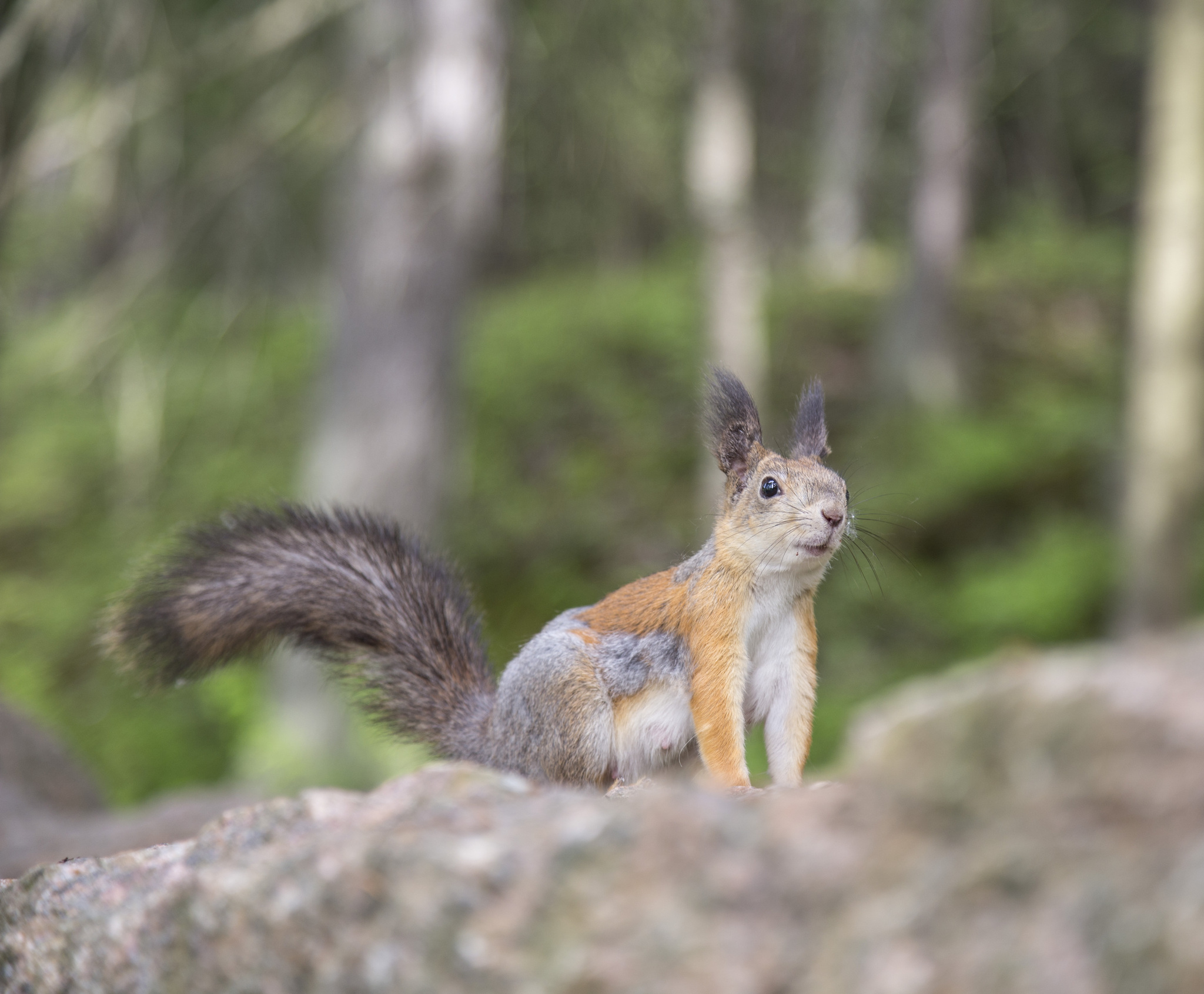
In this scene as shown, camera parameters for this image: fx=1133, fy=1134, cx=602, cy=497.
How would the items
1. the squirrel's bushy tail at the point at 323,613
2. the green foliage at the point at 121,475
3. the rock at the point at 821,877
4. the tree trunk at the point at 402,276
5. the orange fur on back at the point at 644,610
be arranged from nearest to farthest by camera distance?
1. the rock at the point at 821,877
2. the orange fur on back at the point at 644,610
3. the squirrel's bushy tail at the point at 323,613
4. the tree trunk at the point at 402,276
5. the green foliage at the point at 121,475

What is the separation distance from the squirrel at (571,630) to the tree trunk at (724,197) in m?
6.36

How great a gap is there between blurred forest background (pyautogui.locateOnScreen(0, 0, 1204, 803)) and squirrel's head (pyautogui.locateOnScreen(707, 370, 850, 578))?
1.40 meters

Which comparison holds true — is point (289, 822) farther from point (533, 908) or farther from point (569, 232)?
point (569, 232)

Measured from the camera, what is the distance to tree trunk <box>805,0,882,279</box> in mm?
16031

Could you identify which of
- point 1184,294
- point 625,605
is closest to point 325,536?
point 625,605

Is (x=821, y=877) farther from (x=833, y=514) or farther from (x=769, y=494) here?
(x=769, y=494)

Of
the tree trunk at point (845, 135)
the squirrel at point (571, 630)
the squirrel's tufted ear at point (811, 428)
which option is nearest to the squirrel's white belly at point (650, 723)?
the squirrel at point (571, 630)

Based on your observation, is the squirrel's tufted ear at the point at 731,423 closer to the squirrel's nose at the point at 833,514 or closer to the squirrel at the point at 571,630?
the squirrel at the point at 571,630

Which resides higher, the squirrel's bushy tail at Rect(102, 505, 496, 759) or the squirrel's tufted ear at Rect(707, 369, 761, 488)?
the squirrel's tufted ear at Rect(707, 369, 761, 488)

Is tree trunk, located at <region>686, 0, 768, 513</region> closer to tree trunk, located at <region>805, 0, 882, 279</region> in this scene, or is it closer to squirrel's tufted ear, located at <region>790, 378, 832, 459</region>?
tree trunk, located at <region>805, 0, 882, 279</region>

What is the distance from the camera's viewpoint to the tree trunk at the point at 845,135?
16.0 m

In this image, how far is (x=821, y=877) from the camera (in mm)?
1499

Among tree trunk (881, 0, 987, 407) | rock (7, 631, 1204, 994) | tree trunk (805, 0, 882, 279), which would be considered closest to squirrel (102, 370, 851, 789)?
rock (7, 631, 1204, 994)

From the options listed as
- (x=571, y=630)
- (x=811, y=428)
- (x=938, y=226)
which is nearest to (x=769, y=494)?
(x=811, y=428)
